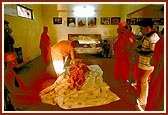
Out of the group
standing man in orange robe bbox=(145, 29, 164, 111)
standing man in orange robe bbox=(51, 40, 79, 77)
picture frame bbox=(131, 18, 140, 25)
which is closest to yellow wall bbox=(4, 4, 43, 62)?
standing man in orange robe bbox=(51, 40, 79, 77)

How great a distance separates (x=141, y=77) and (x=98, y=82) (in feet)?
1.07

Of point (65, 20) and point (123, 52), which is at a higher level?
point (65, 20)

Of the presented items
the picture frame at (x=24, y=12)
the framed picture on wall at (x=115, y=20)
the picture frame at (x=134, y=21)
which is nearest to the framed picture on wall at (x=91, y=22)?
the framed picture on wall at (x=115, y=20)

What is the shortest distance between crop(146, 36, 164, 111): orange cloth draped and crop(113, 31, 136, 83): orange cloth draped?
0.61ft

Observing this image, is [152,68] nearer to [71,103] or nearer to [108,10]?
[108,10]

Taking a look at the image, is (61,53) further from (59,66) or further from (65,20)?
(65,20)

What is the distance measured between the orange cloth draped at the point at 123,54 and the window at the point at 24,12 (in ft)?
2.20

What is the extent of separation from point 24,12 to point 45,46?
29 centimetres

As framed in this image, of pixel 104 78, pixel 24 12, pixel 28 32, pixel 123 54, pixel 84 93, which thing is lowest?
pixel 84 93

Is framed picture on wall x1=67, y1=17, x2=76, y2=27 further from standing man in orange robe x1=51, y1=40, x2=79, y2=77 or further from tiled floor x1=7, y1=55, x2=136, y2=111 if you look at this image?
tiled floor x1=7, y1=55, x2=136, y2=111

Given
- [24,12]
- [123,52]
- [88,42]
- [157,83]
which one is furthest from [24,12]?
[157,83]

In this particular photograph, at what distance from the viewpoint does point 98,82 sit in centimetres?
196

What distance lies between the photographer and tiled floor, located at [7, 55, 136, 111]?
1925mm

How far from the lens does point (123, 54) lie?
194 centimetres
